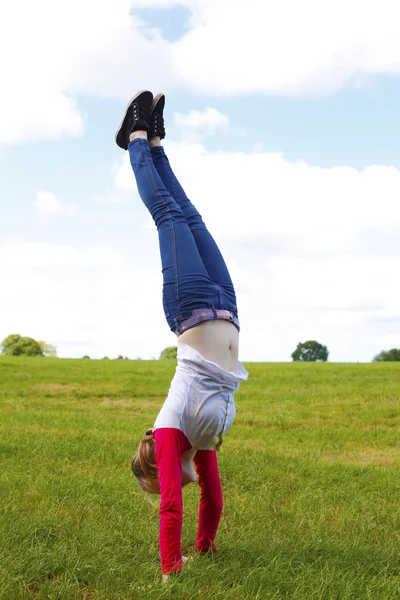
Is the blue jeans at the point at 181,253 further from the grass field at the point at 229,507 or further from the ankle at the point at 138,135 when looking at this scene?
the grass field at the point at 229,507

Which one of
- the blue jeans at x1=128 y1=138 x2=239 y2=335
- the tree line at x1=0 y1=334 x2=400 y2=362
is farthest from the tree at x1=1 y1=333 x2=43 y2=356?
the blue jeans at x1=128 y1=138 x2=239 y2=335

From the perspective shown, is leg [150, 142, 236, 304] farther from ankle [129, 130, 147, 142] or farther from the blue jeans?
ankle [129, 130, 147, 142]

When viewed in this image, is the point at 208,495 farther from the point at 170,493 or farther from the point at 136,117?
the point at 136,117

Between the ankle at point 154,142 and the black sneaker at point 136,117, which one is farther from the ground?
the black sneaker at point 136,117

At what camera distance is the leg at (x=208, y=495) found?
470 cm

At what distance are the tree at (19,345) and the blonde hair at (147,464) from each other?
57785 mm

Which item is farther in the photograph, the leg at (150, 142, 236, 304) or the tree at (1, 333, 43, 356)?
the tree at (1, 333, 43, 356)

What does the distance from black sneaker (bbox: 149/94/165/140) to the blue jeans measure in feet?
0.75

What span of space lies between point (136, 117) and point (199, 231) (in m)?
1.03

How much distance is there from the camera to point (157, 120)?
5023 millimetres

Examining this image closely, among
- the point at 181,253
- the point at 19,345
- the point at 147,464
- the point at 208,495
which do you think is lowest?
the point at 208,495

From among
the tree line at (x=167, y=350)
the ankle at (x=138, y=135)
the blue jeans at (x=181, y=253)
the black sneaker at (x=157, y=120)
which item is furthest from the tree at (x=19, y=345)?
the blue jeans at (x=181, y=253)

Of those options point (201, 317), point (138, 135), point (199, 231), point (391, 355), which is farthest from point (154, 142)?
point (391, 355)

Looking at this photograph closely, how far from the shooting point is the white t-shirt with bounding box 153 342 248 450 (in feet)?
13.6
